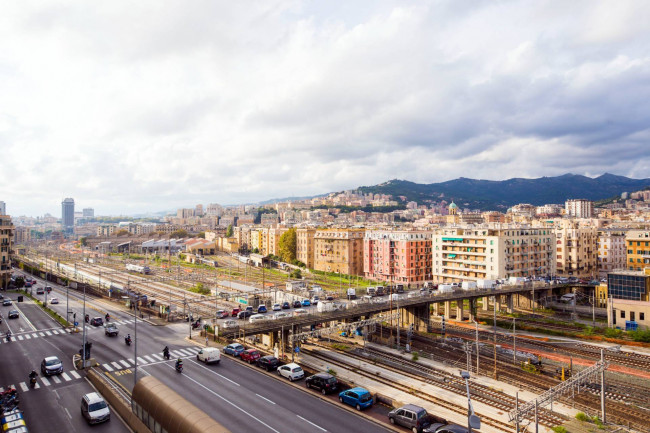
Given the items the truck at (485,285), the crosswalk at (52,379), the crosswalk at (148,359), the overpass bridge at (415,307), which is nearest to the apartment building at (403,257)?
the overpass bridge at (415,307)

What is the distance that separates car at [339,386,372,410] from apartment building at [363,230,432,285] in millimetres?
63072

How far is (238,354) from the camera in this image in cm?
3691

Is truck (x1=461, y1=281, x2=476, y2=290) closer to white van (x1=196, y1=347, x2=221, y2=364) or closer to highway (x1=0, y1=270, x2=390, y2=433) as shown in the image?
highway (x1=0, y1=270, x2=390, y2=433)

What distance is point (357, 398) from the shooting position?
1073 inches

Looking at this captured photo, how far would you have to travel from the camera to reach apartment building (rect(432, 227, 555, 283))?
8319cm

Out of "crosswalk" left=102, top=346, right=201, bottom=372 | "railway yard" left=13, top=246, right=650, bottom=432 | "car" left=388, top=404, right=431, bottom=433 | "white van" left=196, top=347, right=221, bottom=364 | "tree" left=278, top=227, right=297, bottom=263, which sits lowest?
"railway yard" left=13, top=246, right=650, bottom=432

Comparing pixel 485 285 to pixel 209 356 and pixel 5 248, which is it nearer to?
pixel 209 356

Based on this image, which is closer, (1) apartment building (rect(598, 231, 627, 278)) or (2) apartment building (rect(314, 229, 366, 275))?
(1) apartment building (rect(598, 231, 627, 278))

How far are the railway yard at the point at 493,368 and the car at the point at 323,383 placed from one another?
21.4ft

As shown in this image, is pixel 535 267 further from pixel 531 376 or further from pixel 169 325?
pixel 169 325

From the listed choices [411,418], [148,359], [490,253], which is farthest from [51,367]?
[490,253]

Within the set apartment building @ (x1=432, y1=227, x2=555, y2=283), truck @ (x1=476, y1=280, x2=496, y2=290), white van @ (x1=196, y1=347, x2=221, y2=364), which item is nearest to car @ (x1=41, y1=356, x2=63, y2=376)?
white van @ (x1=196, y1=347, x2=221, y2=364)

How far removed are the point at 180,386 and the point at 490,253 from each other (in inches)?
2766

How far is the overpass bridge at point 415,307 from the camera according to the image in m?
43.6
